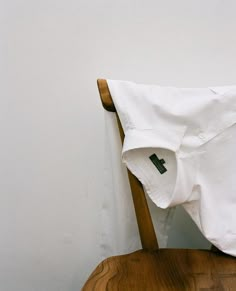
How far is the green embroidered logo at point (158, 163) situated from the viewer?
0.57 m

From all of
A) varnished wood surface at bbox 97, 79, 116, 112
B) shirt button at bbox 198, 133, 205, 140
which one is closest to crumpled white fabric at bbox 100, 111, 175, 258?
varnished wood surface at bbox 97, 79, 116, 112

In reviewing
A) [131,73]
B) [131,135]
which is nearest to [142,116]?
[131,135]

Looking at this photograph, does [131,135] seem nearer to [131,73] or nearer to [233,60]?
[131,73]

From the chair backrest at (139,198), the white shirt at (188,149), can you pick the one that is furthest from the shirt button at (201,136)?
the chair backrest at (139,198)

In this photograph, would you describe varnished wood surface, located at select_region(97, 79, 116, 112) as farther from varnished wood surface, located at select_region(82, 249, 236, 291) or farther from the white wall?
varnished wood surface, located at select_region(82, 249, 236, 291)

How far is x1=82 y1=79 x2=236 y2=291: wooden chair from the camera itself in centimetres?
52

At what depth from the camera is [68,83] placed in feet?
2.38

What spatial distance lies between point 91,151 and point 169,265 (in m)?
0.33

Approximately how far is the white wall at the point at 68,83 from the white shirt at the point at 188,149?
16cm

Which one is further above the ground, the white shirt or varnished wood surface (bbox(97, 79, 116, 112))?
varnished wood surface (bbox(97, 79, 116, 112))

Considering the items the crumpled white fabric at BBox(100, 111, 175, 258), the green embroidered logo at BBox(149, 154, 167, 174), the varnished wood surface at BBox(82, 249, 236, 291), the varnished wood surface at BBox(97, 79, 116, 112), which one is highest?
the varnished wood surface at BBox(97, 79, 116, 112)

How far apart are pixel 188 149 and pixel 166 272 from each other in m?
0.24

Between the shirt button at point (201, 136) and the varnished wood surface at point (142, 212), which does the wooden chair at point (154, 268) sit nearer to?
the varnished wood surface at point (142, 212)

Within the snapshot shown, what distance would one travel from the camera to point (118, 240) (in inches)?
27.6
